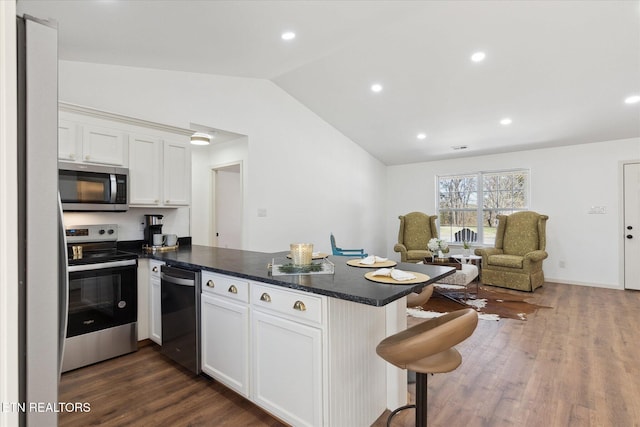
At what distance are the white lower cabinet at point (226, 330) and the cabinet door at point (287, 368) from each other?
0.10 meters

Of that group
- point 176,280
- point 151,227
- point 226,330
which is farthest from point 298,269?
point 151,227

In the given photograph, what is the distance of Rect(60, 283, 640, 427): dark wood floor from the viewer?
1.92m

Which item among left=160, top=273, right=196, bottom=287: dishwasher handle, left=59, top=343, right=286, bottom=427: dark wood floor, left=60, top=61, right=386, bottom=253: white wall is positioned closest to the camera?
left=59, top=343, right=286, bottom=427: dark wood floor

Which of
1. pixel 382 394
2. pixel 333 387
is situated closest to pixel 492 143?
pixel 382 394

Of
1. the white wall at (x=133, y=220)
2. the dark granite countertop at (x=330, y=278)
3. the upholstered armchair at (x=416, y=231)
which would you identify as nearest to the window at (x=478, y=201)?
the upholstered armchair at (x=416, y=231)

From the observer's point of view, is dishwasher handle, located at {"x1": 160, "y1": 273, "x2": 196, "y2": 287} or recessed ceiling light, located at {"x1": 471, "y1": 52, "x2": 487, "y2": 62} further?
recessed ceiling light, located at {"x1": 471, "y1": 52, "x2": 487, "y2": 62}

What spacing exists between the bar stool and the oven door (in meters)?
2.27

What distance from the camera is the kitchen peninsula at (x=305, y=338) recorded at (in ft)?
5.11

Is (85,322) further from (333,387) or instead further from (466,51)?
(466,51)

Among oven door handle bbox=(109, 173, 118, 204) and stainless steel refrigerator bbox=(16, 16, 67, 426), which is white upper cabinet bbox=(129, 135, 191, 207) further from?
stainless steel refrigerator bbox=(16, 16, 67, 426)

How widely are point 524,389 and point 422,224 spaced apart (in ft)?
15.1

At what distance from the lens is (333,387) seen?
1561 mm
